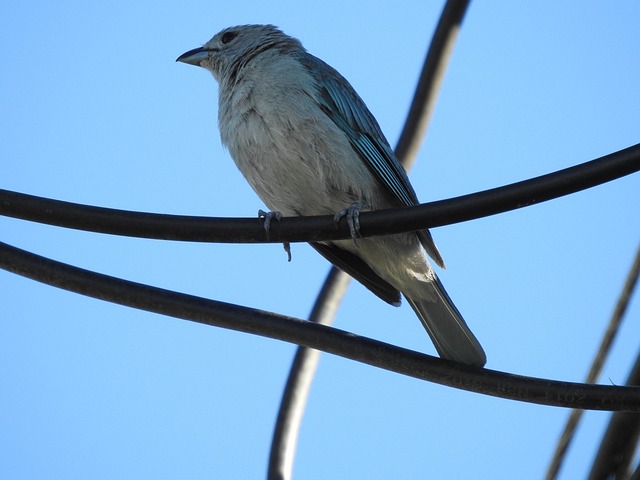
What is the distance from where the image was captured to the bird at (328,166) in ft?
12.5

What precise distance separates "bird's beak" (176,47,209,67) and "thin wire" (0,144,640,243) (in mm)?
2850

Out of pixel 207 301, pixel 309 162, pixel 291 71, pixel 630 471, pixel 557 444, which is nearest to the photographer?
pixel 207 301

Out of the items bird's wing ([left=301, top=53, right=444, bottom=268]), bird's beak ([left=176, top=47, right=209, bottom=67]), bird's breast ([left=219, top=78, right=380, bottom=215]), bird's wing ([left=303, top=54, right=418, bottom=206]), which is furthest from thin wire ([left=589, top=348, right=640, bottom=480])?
bird's beak ([left=176, top=47, right=209, bottom=67])

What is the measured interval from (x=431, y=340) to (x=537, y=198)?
4.85ft

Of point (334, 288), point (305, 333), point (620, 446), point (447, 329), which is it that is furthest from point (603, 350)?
point (305, 333)

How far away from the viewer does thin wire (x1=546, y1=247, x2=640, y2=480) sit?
3.38 metres

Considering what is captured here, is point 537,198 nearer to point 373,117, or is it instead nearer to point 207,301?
point 207,301

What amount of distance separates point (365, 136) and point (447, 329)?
105 cm

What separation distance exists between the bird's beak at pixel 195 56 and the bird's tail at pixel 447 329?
216 centimetres

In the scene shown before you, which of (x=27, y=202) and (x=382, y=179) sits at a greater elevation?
(x=382, y=179)

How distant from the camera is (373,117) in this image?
4406mm

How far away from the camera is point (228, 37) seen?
524 centimetres

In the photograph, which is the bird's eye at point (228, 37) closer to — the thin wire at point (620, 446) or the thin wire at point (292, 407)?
the thin wire at point (292, 407)

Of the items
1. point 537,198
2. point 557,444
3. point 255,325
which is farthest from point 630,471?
point 255,325
